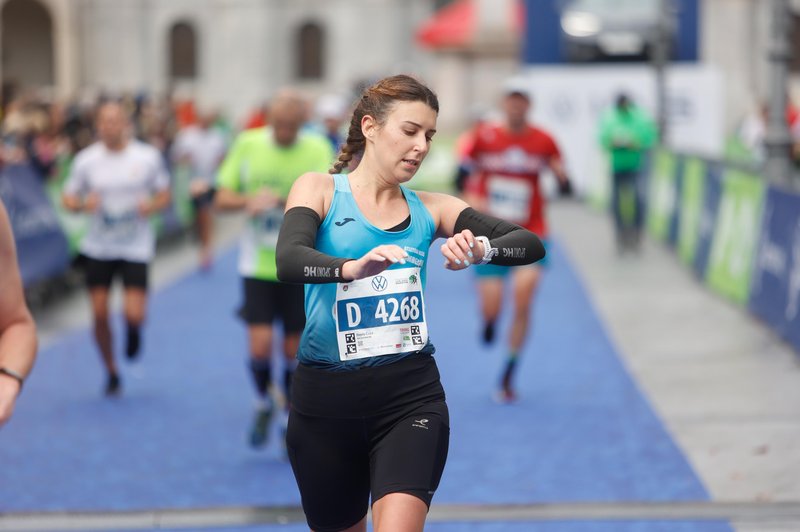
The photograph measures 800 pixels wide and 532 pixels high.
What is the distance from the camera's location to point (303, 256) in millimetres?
4121

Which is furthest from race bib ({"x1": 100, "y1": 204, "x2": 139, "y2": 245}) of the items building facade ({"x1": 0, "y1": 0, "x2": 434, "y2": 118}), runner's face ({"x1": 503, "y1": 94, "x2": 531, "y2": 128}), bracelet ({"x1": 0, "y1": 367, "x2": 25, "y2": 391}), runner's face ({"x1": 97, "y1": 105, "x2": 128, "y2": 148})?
building facade ({"x1": 0, "y1": 0, "x2": 434, "y2": 118})

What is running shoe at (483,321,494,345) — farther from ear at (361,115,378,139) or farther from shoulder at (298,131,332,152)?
ear at (361,115,378,139)

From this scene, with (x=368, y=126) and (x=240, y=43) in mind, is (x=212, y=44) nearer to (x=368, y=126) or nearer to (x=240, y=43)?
(x=240, y=43)

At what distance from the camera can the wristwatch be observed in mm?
4259

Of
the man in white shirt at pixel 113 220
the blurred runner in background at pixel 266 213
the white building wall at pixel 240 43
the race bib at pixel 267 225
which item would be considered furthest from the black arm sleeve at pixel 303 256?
the white building wall at pixel 240 43

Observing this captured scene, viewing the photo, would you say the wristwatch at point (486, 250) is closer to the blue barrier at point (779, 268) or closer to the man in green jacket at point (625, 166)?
the blue barrier at point (779, 268)

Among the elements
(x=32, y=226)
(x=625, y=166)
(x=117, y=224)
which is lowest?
(x=32, y=226)

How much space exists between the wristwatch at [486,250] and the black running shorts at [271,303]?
4061mm

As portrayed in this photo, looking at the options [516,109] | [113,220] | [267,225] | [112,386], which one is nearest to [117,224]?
[113,220]

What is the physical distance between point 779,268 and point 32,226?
7.56 metres

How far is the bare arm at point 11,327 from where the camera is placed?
11.6ft

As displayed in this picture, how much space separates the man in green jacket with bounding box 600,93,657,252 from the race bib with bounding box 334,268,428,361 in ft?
49.6

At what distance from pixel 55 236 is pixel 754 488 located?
10.0m

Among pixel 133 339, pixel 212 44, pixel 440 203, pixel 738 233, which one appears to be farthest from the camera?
pixel 212 44
